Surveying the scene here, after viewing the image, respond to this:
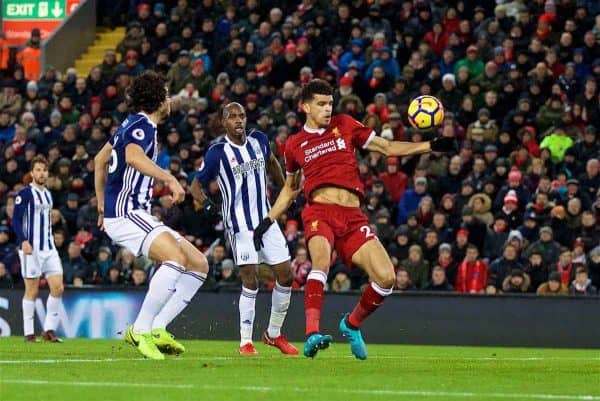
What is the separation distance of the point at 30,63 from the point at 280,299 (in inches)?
730

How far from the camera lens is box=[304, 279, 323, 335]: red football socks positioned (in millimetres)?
11438

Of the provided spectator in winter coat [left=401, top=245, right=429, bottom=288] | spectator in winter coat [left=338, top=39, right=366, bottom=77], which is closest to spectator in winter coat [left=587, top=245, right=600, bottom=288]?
spectator in winter coat [left=401, top=245, right=429, bottom=288]

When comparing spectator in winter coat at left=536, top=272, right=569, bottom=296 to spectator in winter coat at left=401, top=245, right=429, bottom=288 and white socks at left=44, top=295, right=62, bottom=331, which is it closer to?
spectator in winter coat at left=401, top=245, right=429, bottom=288

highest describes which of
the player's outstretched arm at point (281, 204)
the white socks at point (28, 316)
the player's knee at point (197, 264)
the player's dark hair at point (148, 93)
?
the player's dark hair at point (148, 93)

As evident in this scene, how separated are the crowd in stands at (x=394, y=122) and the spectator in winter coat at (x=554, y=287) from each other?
3cm

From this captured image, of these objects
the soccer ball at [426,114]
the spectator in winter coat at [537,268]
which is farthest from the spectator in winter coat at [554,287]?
the soccer ball at [426,114]

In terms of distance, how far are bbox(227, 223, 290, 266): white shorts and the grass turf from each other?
4.07 feet

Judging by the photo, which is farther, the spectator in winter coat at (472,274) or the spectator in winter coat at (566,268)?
the spectator in winter coat at (472,274)

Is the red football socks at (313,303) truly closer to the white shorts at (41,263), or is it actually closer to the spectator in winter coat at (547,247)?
the white shorts at (41,263)

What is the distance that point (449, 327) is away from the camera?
18.7 m

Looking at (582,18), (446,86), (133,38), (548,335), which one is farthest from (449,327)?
(133,38)

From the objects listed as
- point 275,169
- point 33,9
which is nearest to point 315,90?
point 275,169

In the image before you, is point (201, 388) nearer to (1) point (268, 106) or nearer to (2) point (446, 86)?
(2) point (446, 86)

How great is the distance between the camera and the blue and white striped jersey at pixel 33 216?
57.5 feet
